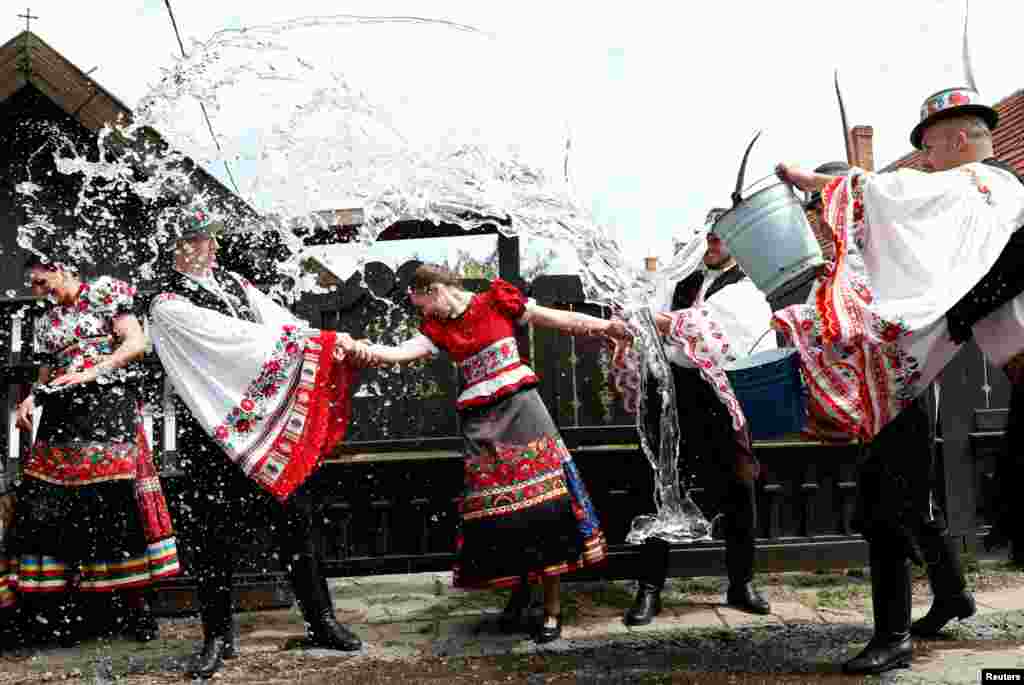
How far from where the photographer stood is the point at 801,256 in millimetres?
3486

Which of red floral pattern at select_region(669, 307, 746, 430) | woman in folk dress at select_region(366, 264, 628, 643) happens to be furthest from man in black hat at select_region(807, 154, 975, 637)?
woman in folk dress at select_region(366, 264, 628, 643)

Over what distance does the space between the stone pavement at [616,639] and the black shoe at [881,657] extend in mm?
53

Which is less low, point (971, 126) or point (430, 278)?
point (971, 126)

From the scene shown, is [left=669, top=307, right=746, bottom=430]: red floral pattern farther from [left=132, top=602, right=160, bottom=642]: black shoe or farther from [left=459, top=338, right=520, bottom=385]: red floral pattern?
[left=132, top=602, right=160, bottom=642]: black shoe

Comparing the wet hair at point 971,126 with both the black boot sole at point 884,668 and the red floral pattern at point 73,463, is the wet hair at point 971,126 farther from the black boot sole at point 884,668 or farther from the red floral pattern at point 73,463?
the red floral pattern at point 73,463

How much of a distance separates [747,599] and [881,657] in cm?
130

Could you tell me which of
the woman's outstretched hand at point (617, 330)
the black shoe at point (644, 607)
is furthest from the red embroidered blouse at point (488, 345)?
the black shoe at point (644, 607)

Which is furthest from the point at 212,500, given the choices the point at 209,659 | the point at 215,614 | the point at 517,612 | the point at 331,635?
the point at 517,612

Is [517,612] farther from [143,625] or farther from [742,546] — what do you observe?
[143,625]

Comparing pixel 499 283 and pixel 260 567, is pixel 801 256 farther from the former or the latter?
pixel 260 567

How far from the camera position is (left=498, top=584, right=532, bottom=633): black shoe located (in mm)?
4469

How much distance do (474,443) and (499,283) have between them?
0.80 meters

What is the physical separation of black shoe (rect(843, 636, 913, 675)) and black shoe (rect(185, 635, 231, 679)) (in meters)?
2.73

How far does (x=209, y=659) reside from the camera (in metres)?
3.92
